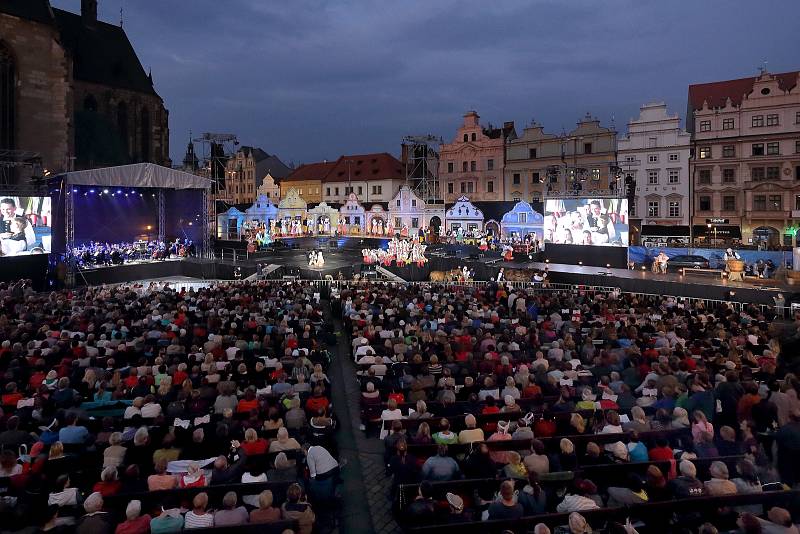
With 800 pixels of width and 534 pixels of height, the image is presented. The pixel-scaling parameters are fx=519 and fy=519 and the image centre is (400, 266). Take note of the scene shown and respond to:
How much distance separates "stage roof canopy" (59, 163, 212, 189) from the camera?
84.8 ft

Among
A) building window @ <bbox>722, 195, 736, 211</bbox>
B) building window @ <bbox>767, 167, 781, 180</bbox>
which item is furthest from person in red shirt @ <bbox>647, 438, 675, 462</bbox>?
building window @ <bbox>767, 167, 781, 180</bbox>

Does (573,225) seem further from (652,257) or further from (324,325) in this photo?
(324,325)

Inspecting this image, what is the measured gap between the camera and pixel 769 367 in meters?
8.54

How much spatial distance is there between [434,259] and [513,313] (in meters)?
16.3

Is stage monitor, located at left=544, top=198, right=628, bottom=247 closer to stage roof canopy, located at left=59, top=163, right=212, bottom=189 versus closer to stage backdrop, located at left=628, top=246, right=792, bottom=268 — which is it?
stage backdrop, located at left=628, top=246, right=792, bottom=268

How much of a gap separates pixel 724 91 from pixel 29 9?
5018 centimetres

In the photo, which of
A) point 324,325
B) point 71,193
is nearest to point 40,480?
point 324,325

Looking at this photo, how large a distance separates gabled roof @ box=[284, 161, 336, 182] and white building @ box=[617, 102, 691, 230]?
3657 centimetres

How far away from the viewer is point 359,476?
698 centimetres

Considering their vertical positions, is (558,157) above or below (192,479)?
above

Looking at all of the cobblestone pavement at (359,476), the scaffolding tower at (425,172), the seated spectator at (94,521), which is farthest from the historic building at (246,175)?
the seated spectator at (94,521)

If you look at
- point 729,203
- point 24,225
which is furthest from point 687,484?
point 729,203

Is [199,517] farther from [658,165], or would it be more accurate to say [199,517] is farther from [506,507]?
[658,165]

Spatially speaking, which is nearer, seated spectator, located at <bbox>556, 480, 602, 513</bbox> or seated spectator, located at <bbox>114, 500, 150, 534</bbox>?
seated spectator, located at <bbox>114, 500, 150, 534</bbox>
